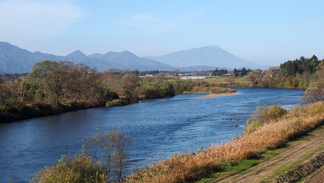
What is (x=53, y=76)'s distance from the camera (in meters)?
49.5

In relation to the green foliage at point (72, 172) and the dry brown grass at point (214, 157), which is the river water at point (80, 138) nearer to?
the dry brown grass at point (214, 157)

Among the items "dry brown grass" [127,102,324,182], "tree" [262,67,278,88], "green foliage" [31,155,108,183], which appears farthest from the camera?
"tree" [262,67,278,88]

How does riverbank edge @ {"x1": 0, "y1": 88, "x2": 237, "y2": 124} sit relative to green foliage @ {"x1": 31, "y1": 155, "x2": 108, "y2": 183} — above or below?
below

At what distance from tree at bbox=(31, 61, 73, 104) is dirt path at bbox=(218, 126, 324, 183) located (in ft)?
140

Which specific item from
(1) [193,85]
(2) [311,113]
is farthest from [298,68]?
(2) [311,113]

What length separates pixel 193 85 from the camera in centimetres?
10662

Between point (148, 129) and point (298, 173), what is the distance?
73.2ft

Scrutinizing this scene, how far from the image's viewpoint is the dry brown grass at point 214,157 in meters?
9.91

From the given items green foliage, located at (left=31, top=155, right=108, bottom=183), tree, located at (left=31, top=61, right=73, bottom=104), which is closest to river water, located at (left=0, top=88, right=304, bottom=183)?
green foliage, located at (left=31, top=155, right=108, bottom=183)

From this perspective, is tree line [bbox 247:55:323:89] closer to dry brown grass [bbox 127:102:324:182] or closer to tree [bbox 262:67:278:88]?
tree [bbox 262:67:278:88]

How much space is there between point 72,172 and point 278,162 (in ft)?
23.2

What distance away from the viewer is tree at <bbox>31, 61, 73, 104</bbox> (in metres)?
49.2

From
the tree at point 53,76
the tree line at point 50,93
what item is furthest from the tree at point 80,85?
the tree at point 53,76

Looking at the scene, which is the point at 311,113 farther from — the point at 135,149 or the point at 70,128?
the point at 70,128
